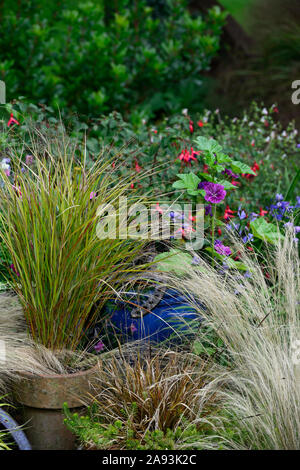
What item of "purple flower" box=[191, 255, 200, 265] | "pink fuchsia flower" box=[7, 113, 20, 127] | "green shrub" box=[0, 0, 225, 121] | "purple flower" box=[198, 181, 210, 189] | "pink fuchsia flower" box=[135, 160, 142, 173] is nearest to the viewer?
"purple flower" box=[191, 255, 200, 265]

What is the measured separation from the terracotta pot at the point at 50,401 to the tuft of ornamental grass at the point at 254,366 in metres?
0.55

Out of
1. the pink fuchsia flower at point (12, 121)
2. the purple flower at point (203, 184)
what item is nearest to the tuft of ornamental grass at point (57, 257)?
the purple flower at point (203, 184)

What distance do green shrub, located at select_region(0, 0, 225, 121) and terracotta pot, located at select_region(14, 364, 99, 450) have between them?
10.7 feet

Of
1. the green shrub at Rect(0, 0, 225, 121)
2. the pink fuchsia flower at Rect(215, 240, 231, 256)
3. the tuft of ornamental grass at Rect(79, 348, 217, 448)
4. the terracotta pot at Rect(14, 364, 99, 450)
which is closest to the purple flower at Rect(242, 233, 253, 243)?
the pink fuchsia flower at Rect(215, 240, 231, 256)

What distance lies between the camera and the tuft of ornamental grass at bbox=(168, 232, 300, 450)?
208 centimetres

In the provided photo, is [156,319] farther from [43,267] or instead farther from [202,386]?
[43,267]

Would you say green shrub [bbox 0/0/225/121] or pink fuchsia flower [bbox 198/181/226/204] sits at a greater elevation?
green shrub [bbox 0/0/225/121]

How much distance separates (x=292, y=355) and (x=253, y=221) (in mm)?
918

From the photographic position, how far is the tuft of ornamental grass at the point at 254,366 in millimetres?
2084

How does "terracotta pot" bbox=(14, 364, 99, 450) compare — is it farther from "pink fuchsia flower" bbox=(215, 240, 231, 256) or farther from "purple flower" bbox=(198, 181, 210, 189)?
"purple flower" bbox=(198, 181, 210, 189)

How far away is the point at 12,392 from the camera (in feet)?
7.68

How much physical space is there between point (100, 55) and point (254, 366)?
13.2 feet

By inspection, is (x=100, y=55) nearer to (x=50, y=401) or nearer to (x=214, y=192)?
(x=214, y=192)

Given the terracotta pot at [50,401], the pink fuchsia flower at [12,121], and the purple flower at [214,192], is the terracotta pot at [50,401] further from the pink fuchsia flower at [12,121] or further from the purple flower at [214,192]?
the pink fuchsia flower at [12,121]
